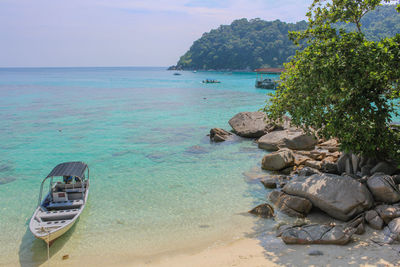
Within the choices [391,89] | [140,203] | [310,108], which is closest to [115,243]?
[140,203]

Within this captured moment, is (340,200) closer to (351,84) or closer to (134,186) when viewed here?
(351,84)

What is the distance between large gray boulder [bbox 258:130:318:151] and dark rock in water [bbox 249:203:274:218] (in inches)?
320

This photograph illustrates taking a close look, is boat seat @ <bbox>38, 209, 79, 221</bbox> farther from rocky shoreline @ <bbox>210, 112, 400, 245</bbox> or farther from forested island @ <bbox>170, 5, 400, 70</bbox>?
forested island @ <bbox>170, 5, 400, 70</bbox>

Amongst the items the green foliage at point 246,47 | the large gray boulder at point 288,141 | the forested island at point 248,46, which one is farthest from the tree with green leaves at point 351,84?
the green foliage at point 246,47

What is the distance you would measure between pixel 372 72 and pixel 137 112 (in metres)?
29.1

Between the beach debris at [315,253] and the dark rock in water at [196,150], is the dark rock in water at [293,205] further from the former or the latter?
the dark rock in water at [196,150]

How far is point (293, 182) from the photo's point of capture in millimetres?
10719

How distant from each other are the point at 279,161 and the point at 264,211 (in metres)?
4.53

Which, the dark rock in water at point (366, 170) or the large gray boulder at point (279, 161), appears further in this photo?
the large gray boulder at point (279, 161)

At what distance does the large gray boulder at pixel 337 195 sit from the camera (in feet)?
30.1

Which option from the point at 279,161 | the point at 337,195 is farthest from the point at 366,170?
the point at 279,161

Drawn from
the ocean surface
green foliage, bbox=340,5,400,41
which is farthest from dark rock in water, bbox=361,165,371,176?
green foliage, bbox=340,5,400,41

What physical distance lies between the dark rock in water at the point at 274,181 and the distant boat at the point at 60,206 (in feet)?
22.7

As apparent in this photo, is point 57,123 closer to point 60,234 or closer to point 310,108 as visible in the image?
point 60,234
